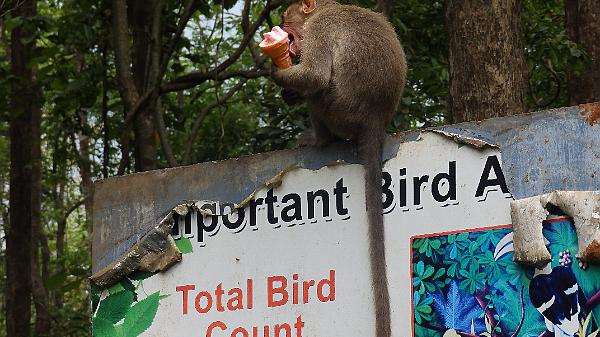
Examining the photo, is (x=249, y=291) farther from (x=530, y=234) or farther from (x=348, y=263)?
(x=530, y=234)

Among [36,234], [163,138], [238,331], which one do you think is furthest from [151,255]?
[36,234]

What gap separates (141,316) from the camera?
3.70m

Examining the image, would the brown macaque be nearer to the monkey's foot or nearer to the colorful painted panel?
the monkey's foot

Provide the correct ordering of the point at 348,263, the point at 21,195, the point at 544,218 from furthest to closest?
1. the point at 21,195
2. the point at 348,263
3. the point at 544,218

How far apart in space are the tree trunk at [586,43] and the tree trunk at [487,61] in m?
2.42

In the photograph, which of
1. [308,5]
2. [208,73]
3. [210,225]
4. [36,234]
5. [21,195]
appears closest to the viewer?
[210,225]

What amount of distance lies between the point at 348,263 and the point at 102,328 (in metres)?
1.01

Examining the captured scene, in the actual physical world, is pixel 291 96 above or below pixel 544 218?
above

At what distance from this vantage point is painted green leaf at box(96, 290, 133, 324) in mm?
3736

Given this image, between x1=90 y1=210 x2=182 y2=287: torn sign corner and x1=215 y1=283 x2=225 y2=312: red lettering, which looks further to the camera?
x1=90 y1=210 x2=182 y2=287: torn sign corner

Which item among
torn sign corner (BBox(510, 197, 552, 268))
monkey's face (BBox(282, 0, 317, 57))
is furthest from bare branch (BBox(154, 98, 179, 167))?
torn sign corner (BBox(510, 197, 552, 268))

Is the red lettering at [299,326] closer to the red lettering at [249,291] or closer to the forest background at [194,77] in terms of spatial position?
the red lettering at [249,291]

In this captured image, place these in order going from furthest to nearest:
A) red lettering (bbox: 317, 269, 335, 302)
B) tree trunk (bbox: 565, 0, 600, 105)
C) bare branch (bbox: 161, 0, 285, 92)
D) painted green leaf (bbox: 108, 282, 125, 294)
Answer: tree trunk (bbox: 565, 0, 600, 105) < bare branch (bbox: 161, 0, 285, 92) < painted green leaf (bbox: 108, 282, 125, 294) < red lettering (bbox: 317, 269, 335, 302)

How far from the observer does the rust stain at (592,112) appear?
2.93m
